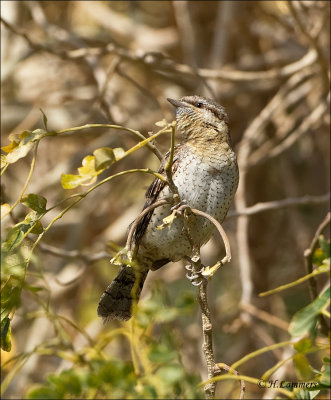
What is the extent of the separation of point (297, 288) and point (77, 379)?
3731mm

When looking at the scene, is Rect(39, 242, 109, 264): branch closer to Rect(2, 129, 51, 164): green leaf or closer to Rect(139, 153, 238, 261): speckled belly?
Rect(139, 153, 238, 261): speckled belly

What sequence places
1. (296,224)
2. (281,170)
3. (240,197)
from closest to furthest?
(240,197) < (296,224) < (281,170)

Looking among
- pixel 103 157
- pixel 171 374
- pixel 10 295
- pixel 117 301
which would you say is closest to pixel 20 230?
pixel 10 295

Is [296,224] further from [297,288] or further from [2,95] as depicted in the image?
[2,95]

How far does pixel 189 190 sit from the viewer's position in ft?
Answer: 10.1

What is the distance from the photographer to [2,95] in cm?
480

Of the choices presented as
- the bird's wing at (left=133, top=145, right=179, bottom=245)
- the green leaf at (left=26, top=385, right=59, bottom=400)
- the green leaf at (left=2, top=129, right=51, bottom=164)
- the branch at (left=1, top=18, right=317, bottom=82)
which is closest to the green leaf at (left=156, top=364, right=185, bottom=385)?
the green leaf at (left=26, top=385, right=59, bottom=400)

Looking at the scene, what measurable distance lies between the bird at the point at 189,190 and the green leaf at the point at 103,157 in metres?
1.39

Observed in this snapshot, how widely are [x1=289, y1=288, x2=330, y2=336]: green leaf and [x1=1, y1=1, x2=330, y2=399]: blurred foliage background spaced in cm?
231

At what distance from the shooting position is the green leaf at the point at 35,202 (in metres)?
1.60

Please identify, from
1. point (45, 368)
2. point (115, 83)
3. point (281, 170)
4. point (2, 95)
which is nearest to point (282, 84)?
point (281, 170)

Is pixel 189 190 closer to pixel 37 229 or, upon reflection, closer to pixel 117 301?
pixel 117 301

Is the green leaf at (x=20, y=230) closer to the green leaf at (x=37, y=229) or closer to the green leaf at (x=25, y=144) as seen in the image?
the green leaf at (x=37, y=229)

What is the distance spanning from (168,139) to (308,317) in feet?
11.5
